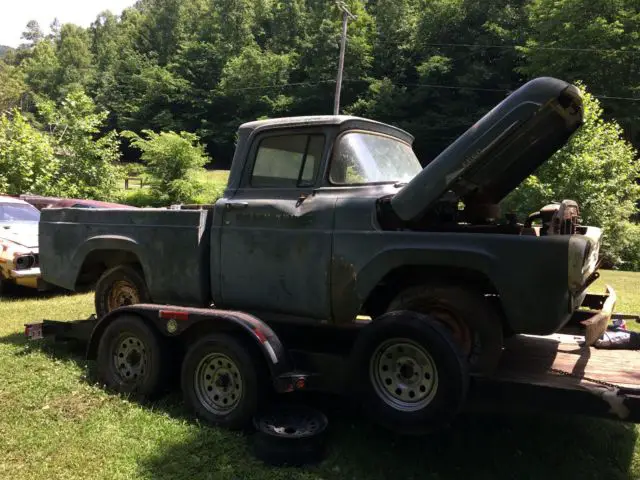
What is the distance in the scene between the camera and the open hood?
11.8 feet

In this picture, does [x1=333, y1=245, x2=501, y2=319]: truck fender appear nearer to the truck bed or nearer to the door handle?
the door handle

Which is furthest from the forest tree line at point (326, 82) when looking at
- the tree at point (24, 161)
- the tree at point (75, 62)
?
the tree at point (75, 62)

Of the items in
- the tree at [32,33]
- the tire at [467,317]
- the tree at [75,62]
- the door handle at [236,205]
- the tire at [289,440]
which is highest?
the tree at [32,33]

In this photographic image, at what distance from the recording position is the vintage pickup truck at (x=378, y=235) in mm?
3590

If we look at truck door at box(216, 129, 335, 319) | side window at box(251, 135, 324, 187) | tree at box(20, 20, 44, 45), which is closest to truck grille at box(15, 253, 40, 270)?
truck door at box(216, 129, 335, 319)

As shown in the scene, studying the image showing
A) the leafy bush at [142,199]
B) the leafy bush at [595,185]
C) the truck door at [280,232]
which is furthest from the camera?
the leafy bush at [142,199]

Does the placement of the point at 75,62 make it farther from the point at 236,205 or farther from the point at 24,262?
the point at 236,205

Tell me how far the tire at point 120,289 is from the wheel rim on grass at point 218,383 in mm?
1368

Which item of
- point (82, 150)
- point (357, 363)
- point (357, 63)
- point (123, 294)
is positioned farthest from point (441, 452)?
point (357, 63)

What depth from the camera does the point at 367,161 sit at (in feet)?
15.0

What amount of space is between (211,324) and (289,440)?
3.81 feet

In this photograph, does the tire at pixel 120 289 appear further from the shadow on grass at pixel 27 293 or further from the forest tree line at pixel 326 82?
the forest tree line at pixel 326 82

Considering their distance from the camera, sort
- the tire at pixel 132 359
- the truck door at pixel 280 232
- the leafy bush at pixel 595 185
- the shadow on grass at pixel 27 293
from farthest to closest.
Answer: the leafy bush at pixel 595 185, the shadow on grass at pixel 27 293, the tire at pixel 132 359, the truck door at pixel 280 232

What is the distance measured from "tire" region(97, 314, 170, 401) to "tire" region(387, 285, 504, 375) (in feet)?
6.88
